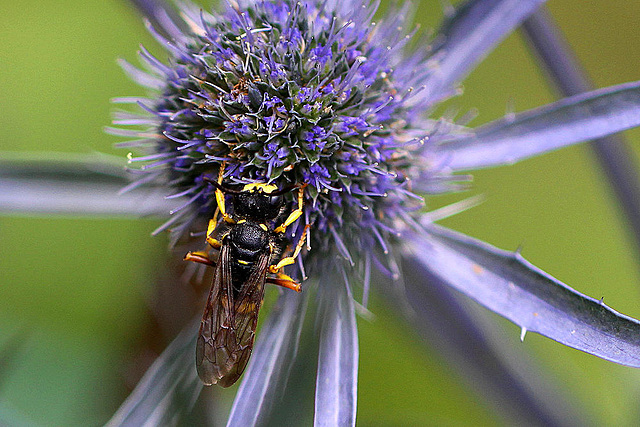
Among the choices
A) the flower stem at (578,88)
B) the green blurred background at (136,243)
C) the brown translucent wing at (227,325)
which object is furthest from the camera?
the green blurred background at (136,243)

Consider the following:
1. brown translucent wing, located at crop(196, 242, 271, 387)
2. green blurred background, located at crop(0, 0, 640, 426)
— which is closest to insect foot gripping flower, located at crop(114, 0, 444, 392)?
brown translucent wing, located at crop(196, 242, 271, 387)

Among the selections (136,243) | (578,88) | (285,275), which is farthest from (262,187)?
(136,243)

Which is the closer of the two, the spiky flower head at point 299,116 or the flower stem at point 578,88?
the spiky flower head at point 299,116

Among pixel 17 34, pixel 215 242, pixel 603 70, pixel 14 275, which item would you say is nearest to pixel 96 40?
pixel 17 34

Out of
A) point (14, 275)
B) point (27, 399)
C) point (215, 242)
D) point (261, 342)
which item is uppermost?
point (215, 242)

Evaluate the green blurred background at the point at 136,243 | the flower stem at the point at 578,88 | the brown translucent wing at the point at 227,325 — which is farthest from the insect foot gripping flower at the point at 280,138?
the green blurred background at the point at 136,243

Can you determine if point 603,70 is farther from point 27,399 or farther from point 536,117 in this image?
point 27,399

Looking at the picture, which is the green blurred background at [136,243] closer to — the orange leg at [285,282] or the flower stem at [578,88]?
the flower stem at [578,88]

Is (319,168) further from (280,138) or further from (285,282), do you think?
(285,282)
